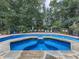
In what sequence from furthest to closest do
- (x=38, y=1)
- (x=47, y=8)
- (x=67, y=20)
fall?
(x=47, y=8) → (x=38, y=1) → (x=67, y=20)

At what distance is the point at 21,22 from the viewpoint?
604 inches

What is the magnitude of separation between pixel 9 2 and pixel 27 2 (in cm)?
180

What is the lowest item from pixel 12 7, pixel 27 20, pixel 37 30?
pixel 37 30

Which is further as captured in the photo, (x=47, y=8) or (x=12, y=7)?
(x=47, y=8)

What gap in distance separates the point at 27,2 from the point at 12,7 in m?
1.60

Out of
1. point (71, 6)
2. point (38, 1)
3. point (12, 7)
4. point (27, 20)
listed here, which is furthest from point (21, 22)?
point (71, 6)

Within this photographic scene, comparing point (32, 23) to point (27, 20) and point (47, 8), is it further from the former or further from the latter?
point (47, 8)

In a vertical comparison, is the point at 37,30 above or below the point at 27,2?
below

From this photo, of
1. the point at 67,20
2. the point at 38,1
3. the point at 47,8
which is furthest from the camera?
the point at 47,8

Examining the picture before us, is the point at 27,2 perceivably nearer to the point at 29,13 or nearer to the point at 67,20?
the point at 29,13

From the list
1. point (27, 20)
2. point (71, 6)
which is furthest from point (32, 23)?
point (71, 6)

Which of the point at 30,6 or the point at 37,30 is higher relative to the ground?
the point at 30,6

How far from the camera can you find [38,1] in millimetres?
16375

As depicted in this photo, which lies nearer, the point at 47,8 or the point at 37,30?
the point at 37,30
